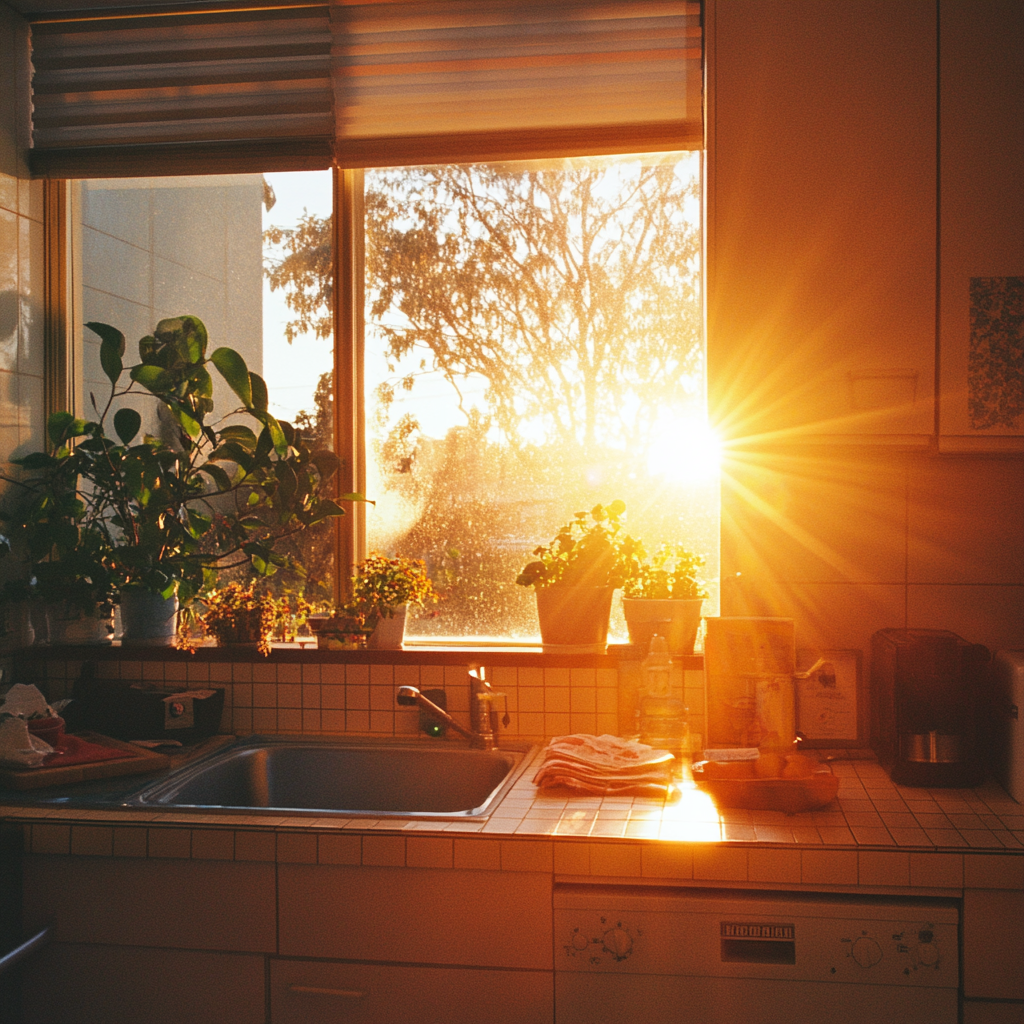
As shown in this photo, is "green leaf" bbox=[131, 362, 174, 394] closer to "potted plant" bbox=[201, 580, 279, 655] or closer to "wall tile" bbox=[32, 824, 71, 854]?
"potted plant" bbox=[201, 580, 279, 655]

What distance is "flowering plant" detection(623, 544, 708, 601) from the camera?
2.12 m

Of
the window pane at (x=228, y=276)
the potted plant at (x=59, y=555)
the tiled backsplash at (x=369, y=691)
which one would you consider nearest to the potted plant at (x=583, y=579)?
the tiled backsplash at (x=369, y=691)

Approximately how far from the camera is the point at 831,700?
1938 mm

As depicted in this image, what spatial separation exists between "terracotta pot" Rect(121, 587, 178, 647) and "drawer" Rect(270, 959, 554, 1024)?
3.38 ft

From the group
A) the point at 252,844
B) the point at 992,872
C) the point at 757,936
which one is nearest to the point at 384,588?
the point at 252,844

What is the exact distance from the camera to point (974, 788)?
5.63 ft

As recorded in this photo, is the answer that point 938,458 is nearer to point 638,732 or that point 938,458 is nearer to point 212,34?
point 638,732

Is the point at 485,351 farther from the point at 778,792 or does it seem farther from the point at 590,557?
the point at 778,792

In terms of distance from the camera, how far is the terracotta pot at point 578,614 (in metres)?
2.12

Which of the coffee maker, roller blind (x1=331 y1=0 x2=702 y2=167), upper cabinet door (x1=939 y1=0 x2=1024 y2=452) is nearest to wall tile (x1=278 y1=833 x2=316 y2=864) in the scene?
the coffee maker

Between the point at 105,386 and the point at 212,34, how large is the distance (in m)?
0.97

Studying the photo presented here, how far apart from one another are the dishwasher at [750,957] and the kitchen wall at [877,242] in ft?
2.65

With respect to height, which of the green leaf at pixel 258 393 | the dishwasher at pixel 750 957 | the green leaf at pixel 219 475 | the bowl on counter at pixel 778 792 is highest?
the green leaf at pixel 258 393

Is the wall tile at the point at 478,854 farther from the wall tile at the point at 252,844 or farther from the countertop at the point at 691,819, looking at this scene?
A: the wall tile at the point at 252,844
